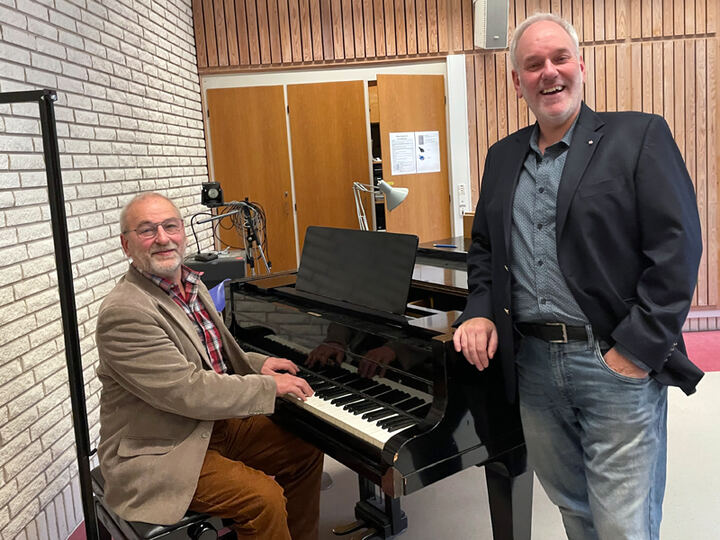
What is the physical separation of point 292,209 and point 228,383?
164 inches

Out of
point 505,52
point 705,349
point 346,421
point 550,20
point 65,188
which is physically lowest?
point 705,349

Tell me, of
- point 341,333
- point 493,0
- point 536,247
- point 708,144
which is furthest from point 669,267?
point 708,144

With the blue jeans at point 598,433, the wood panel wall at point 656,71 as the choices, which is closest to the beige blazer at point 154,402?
the blue jeans at point 598,433

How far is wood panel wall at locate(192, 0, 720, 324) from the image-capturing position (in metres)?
5.66

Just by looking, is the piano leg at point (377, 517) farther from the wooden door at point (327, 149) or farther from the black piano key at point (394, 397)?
the wooden door at point (327, 149)

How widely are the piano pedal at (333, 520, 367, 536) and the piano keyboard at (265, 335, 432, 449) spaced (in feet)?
2.57

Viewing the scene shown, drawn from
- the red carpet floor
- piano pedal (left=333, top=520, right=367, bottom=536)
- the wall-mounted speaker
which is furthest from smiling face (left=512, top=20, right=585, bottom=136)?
the wall-mounted speaker

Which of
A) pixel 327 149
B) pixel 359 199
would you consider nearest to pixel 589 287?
pixel 359 199

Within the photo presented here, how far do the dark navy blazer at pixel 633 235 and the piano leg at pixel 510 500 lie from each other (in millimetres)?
644

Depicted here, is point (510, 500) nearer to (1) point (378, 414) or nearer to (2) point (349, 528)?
(1) point (378, 414)

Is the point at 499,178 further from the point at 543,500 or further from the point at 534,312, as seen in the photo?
the point at 543,500

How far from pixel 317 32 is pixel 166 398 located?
15.4ft

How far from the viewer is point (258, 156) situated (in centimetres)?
600

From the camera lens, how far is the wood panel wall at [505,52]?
18.6ft
